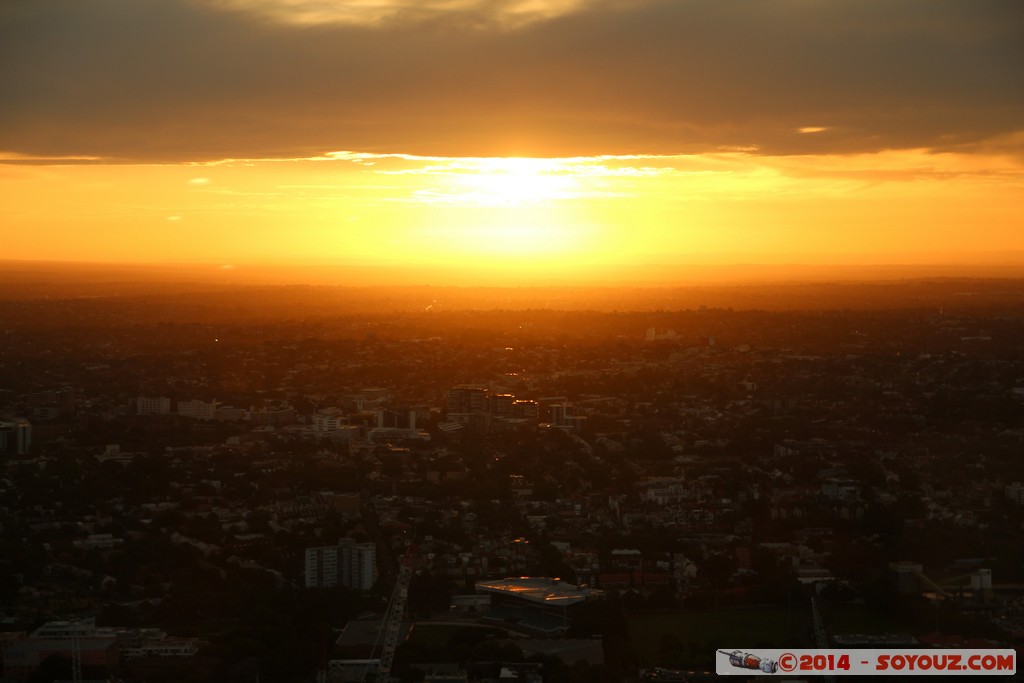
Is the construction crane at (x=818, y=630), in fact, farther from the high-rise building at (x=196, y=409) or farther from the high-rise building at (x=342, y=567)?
the high-rise building at (x=196, y=409)

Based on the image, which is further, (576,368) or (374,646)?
(576,368)

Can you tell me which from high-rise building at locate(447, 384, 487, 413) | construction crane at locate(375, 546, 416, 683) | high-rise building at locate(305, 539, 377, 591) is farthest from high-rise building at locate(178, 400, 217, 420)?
high-rise building at locate(305, 539, 377, 591)

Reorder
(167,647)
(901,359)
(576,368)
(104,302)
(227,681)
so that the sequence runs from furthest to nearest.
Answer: (104,302) → (576,368) → (901,359) → (167,647) → (227,681)

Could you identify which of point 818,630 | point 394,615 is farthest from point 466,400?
point 818,630

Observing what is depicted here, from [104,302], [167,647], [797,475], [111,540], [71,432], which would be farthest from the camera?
[104,302]

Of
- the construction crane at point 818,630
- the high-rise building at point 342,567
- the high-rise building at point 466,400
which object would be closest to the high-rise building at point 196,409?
the high-rise building at point 466,400

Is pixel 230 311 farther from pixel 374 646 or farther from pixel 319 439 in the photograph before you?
pixel 374 646

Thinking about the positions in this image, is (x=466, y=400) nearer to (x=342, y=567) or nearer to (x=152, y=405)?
(x=152, y=405)

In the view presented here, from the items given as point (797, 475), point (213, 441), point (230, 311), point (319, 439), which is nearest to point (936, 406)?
point (797, 475)
